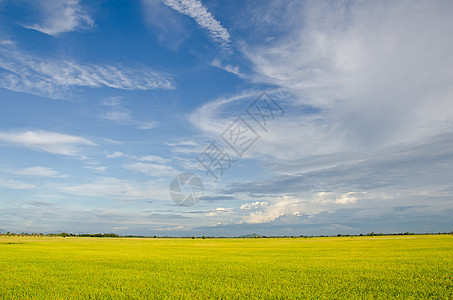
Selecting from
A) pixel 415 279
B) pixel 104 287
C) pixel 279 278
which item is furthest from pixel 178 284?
Result: pixel 415 279

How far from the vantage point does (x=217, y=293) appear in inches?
426

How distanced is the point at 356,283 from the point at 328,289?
2043 mm

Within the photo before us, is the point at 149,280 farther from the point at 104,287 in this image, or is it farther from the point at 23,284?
the point at 23,284

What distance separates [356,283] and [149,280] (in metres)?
9.53

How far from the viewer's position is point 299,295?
33.4 ft

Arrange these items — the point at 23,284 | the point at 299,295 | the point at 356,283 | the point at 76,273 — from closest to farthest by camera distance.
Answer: the point at 299,295, the point at 356,283, the point at 23,284, the point at 76,273

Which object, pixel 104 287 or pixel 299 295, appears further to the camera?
pixel 104 287

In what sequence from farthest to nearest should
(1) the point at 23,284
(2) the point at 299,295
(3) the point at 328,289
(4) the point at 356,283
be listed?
(1) the point at 23,284 → (4) the point at 356,283 → (3) the point at 328,289 → (2) the point at 299,295

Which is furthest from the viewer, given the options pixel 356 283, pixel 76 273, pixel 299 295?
pixel 76 273

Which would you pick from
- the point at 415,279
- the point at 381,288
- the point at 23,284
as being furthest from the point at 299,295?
the point at 23,284

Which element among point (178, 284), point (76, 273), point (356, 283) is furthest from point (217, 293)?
point (76, 273)

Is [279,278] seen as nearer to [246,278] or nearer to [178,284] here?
[246,278]

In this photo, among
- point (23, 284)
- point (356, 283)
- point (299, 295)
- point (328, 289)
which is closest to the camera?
point (299, 295)

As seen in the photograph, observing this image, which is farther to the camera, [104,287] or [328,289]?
[104,287]
